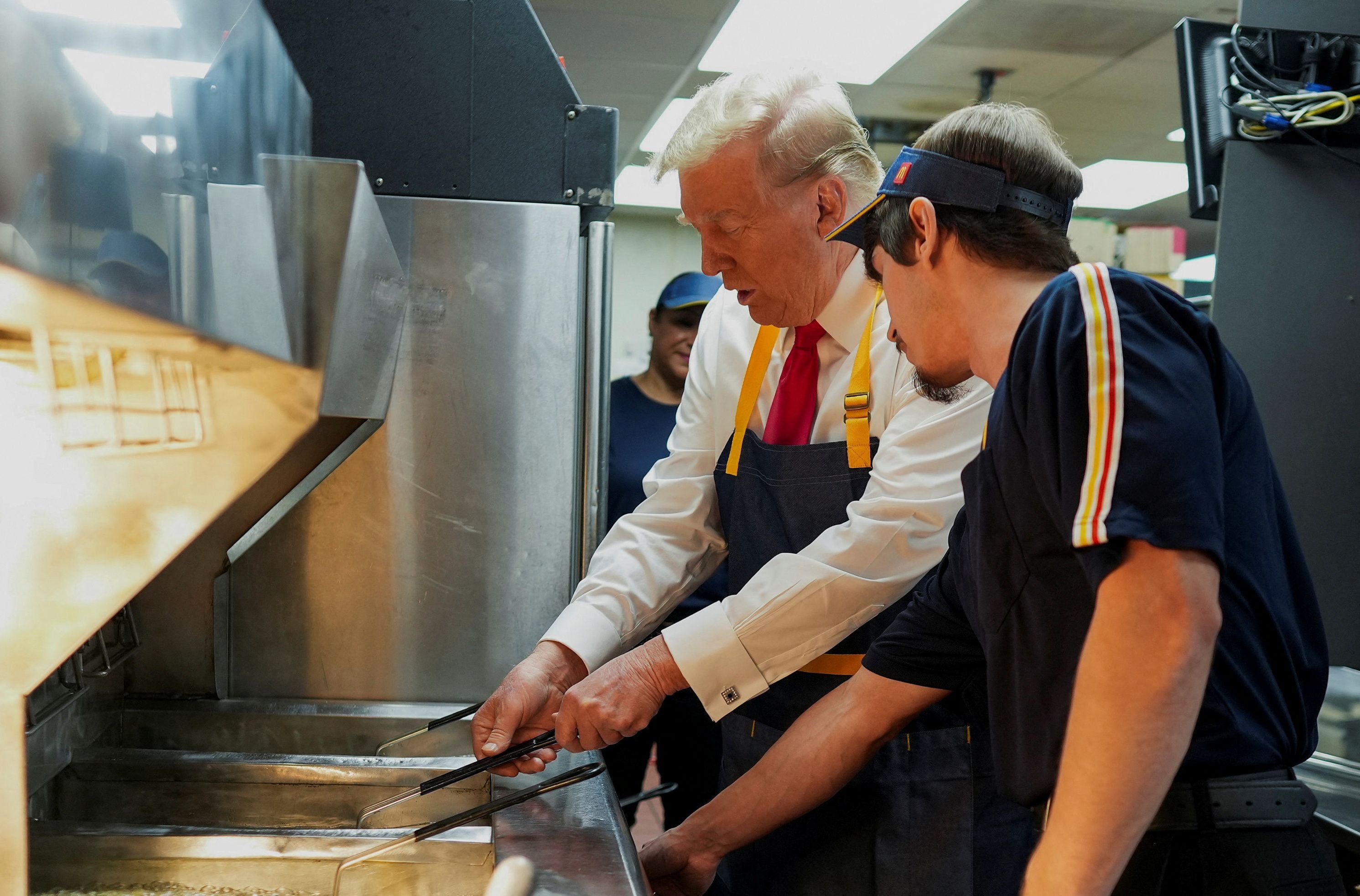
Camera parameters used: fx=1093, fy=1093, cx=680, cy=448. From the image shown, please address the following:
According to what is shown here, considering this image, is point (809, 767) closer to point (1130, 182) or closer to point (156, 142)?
point (156, 142)

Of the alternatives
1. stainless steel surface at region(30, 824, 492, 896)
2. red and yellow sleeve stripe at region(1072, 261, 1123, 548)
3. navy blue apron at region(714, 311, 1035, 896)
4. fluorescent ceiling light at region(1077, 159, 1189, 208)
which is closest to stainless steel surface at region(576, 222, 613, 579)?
navy blue apron at region(714, 311, 1035, 896)

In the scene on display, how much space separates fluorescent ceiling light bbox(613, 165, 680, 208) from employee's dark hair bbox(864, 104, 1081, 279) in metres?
5.05

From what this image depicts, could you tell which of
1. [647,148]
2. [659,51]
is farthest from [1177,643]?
[647,148]

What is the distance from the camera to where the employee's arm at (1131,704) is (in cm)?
71

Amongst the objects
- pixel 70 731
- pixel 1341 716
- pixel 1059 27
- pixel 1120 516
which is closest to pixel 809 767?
pixel 1120 516

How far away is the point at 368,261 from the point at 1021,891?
676 mm

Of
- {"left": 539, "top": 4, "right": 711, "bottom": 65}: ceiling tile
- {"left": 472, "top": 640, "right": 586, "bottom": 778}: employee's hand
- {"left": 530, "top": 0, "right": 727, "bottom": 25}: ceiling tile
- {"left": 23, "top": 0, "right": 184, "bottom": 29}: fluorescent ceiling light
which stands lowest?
{"left": 472, "top": 640, "right": 586, "bottom": 778}: employee's hand

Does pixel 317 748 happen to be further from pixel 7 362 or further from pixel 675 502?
pixel 7 362

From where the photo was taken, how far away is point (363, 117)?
1.53 m

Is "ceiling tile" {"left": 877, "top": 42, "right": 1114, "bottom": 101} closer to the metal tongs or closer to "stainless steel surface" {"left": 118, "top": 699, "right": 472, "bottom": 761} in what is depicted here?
"stainless steel surface" {"left": 118, "top": 699, "right": 472, "bottom": 761}

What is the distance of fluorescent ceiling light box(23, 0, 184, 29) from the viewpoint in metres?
0.41

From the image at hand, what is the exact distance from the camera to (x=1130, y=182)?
6.47 metres

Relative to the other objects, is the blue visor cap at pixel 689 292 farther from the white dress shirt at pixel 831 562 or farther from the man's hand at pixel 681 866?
the man's hand at pixel 681 866

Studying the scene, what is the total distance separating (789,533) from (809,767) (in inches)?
13.1
